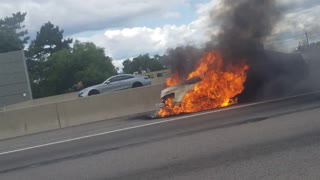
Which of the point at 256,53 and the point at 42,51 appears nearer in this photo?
the point at 256,53

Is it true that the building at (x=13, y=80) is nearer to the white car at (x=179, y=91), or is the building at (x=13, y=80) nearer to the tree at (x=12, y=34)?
the white car at (x=179, y=91)

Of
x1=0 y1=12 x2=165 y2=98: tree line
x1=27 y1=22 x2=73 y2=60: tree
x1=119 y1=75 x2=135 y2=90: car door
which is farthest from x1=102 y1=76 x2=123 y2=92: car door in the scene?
x1=27 y1=22 x2=73 y2=60: tree

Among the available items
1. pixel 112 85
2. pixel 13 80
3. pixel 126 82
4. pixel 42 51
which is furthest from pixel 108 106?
pixel 42 51

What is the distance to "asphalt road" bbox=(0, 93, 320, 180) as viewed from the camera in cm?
667

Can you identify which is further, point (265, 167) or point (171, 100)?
point (171, 100)

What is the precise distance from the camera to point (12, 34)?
73875mm

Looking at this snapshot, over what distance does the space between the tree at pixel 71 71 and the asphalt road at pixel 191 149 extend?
60412mm

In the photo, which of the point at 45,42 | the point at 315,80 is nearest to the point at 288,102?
the point at 315,80

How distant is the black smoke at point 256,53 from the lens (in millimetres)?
15289

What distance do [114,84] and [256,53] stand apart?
17.0 m

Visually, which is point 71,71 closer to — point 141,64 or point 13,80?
point 141,64

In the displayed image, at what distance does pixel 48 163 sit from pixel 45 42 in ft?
260

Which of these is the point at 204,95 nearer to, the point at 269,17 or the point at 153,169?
the point at 269,17

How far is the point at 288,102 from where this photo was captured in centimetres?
1319
